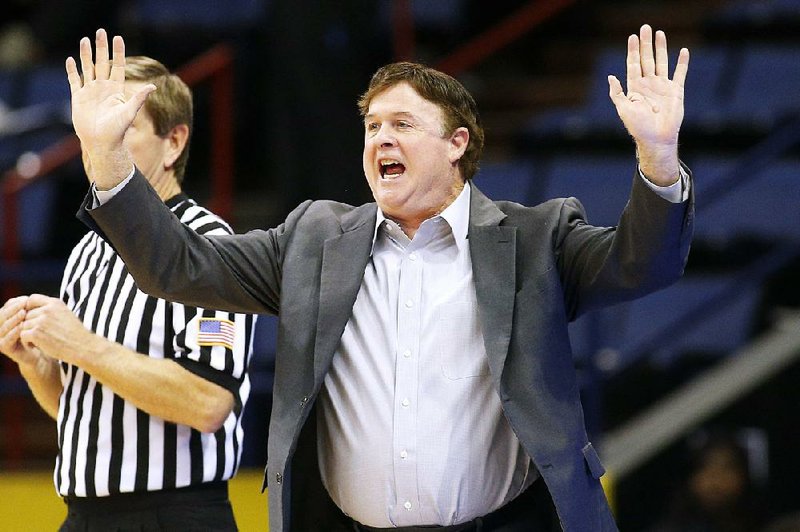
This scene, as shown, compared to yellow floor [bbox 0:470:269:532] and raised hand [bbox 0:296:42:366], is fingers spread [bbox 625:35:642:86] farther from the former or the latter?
yellow floor [bbox 0:470:269:532]

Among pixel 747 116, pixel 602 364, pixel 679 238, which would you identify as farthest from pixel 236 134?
pixel 679 238

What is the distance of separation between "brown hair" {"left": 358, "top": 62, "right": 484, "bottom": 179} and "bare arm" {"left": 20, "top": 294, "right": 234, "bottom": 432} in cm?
73

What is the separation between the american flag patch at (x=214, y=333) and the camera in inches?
117

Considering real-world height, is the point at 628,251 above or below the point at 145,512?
above

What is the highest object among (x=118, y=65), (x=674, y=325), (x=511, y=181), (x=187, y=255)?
(x=118, y=65)

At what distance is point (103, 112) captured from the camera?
2.60 meters

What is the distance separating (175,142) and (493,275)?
2.94 ft

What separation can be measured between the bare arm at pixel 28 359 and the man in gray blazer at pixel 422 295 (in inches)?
17.7

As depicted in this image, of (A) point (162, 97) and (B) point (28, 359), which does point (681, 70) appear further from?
(B) point (28, 359)

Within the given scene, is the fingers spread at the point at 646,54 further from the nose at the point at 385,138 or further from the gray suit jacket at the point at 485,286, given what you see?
the nose at the point at 385,138

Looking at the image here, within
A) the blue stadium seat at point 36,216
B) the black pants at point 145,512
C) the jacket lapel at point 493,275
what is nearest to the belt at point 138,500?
the black pants at point 145,512

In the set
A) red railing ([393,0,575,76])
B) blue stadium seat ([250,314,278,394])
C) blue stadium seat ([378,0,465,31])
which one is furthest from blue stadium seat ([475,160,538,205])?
blue stadium seat ([378,0,465,31])

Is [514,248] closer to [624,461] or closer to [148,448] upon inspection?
[148,448]

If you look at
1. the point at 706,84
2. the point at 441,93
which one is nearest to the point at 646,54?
the point at 441,93
